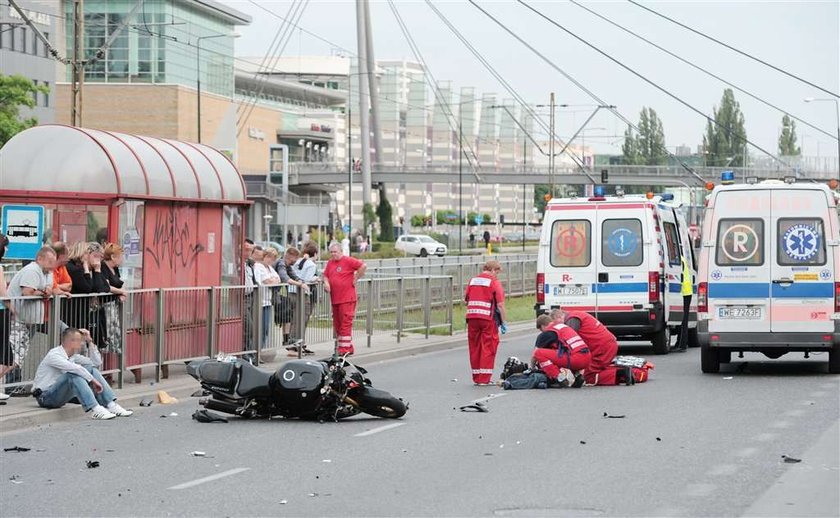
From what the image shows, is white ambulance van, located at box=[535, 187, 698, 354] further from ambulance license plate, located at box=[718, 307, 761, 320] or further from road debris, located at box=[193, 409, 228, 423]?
road debris, located at box=[193, 409, 228, 423]

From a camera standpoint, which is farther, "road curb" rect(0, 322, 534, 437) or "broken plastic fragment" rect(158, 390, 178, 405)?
"broken plastic fragment" rect(158, 390, 178, 405)

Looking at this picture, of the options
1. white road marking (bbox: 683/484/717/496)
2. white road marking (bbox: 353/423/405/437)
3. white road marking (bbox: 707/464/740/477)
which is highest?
white road marking (bbox: 683/484/717/496)

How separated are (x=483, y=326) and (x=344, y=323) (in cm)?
421

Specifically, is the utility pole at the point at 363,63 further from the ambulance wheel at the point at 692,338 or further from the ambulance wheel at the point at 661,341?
the ambulance wheel at the point at 661,341

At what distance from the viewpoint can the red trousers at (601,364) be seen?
1783 cm

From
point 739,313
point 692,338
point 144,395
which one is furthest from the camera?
point 692,338

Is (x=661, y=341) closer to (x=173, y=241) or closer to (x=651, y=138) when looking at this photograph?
(x=173, y=241)

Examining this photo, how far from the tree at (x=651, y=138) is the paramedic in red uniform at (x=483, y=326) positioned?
115m

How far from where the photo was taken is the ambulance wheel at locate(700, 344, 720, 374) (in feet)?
63.9

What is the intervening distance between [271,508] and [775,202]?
12.1 m

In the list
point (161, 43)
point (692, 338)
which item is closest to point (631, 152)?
point (161, 43)

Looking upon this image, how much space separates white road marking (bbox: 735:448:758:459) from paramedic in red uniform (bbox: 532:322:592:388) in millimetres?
5897

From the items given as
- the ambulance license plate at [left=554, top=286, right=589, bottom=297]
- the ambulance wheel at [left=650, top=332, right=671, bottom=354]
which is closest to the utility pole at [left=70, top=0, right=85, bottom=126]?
the ambulance license plate at [left=554, top=286, right=589, bottom=297]

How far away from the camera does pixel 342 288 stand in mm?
21859
